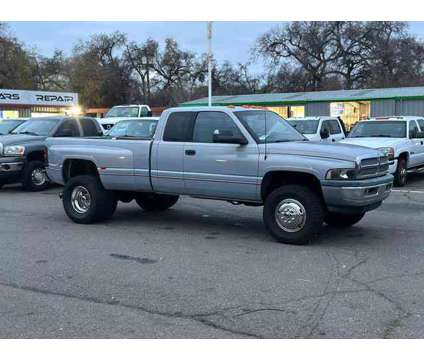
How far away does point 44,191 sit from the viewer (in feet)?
43.2

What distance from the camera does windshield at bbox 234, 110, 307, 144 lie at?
24.7 feet

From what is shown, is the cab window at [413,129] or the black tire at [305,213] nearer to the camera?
the black tire at [305,213]

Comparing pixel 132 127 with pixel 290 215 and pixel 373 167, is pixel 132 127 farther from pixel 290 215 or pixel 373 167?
pixel 373 167

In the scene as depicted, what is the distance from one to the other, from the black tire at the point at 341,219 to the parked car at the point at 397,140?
4697mm

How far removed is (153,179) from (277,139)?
1.95m

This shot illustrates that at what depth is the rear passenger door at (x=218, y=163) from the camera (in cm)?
733

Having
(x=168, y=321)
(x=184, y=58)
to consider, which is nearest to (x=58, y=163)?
(x=168, y=321)

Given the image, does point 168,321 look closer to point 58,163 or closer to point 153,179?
point 153,179

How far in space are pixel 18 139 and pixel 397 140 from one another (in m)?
9.05

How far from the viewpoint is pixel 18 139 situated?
42.0 ft

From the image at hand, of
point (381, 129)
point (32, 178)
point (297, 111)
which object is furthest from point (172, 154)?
point (297, 111)

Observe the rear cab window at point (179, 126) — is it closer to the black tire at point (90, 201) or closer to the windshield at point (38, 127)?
the black tire at point (90, 201)

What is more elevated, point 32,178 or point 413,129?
point 413,129

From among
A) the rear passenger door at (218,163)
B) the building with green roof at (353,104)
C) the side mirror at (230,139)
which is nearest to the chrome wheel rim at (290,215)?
the rear passenger door at (218,163)
